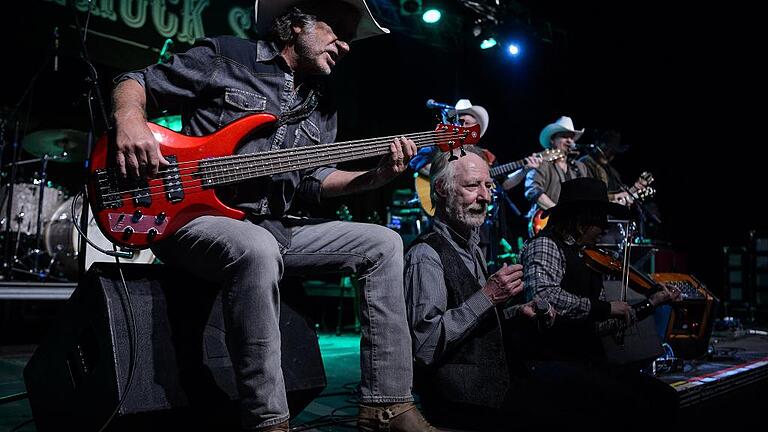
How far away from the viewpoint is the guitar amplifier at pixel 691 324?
5.18m

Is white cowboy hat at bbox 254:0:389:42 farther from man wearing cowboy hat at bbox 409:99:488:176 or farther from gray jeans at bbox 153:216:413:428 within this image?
man wearing cowboy hat at bbox 409:99:488:176

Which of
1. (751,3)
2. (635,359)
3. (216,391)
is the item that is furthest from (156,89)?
(751,3)

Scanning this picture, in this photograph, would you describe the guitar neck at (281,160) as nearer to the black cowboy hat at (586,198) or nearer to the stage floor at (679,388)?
the stage floor at (679,388)

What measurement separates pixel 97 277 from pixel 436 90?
9.06 m

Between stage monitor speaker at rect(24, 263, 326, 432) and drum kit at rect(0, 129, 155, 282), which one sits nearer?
stage monitor speaker at rect(24, 263, 326, 432)

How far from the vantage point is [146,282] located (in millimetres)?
2312

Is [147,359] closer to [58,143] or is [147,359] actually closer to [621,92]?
[58,143]

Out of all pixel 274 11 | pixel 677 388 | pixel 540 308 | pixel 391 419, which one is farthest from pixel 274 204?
pixel 677 388

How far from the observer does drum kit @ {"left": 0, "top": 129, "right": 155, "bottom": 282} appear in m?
6.44

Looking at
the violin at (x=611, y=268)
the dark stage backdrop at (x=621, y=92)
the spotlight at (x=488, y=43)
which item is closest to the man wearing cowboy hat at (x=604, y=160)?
the dark stage backdrop at (x=621, y=92)

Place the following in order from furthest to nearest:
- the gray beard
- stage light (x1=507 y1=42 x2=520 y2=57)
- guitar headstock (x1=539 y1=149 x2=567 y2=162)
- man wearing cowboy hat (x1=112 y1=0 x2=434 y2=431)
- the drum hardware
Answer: stage light (x1=507 y1=42 x2=520 y2=57)
guitar headstock (x1=539 y1=149 x2=567 y2=162)
the drum hardware
the gray beard
man wearing cowboy hat (x1=112 y1=0 x2=434 y2=431)

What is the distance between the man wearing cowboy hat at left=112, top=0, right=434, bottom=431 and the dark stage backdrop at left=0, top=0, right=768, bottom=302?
19.3 feet

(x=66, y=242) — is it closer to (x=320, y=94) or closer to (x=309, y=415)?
(x=309, y=415)

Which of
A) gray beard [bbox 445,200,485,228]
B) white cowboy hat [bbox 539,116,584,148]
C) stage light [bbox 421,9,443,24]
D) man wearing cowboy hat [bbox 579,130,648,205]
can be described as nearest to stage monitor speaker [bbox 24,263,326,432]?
gray beard [bbox 445,200,485,228]
